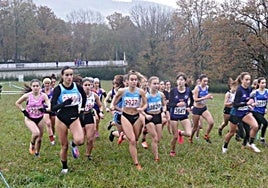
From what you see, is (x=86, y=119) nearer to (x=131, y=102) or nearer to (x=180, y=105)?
(x=131, y=102)

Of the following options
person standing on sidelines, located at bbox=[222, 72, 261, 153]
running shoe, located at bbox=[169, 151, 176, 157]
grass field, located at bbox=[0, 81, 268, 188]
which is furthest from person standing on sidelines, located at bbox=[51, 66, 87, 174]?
person standing on sidelines, located at bbox=[222, 72, 261, 153]

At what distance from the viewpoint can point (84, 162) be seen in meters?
8.11

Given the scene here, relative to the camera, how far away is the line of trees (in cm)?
4084

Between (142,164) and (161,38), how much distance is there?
197ft

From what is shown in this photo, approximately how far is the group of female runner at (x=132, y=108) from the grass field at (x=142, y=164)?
28 cm

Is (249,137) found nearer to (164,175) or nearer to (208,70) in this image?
(164,175)

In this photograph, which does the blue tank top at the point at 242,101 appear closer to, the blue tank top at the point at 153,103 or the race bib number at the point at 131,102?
the blue tank top at the point at 153,103

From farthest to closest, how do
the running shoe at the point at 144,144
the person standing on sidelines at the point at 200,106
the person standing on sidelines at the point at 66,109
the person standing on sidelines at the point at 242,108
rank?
the person standing on sidelines at the point at 200,106 → the running shoe at the point at 144,144 → the person standing on sidelines at the point at 242,108 → the person standing on sidelines at the point at 66,109

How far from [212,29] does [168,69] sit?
520 inches

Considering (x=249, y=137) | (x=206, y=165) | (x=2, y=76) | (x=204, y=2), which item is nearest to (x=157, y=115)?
(x=206, y=165)

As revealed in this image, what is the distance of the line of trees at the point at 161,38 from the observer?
134ft

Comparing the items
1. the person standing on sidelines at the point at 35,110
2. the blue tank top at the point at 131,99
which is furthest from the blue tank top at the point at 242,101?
the person standing on sidelines at the point at 35,110

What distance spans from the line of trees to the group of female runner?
3174 centimetres

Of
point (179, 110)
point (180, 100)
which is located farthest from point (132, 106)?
point (180, 100)
